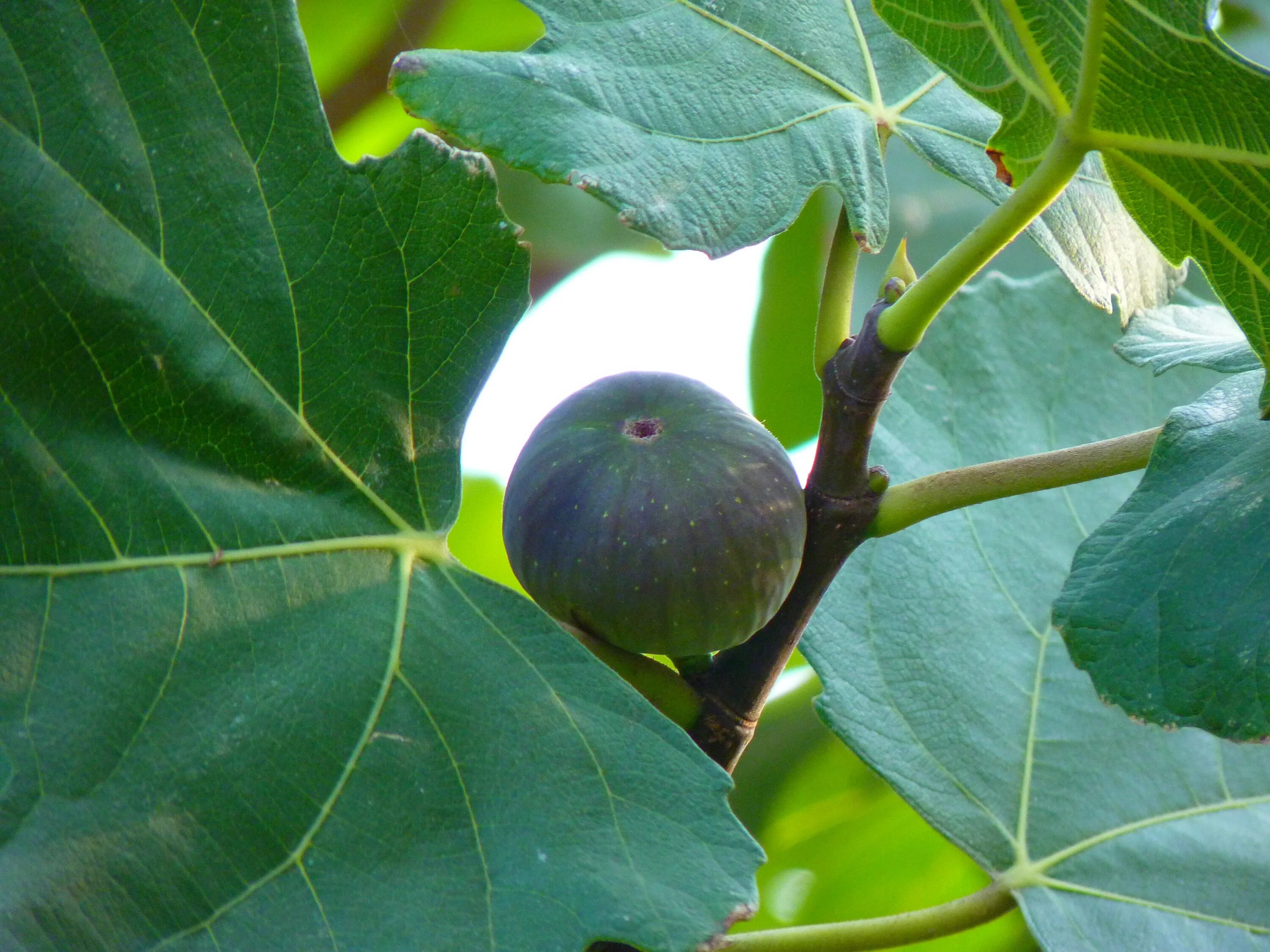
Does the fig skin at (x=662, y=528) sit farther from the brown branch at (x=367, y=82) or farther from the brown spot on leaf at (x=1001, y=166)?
the brown branch at (x=367, y=82)

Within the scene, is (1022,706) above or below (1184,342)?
below

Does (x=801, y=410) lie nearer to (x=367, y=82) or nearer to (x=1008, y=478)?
(x=367, y=82)

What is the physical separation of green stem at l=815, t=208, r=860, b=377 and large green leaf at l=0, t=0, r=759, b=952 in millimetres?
208

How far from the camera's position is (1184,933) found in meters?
1.07

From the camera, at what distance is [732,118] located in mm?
816

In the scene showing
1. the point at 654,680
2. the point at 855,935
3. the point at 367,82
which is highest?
the point at 367,82

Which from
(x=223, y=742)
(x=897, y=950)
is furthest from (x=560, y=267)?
(x=223, y=742)

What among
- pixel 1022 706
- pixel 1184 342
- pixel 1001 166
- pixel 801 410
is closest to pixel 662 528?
pixel 1001 166

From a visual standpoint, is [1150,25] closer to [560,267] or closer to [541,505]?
[541,505]

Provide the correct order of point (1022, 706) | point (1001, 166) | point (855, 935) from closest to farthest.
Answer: point (1001, 166) → point (855, 935) → point (1022, 706)

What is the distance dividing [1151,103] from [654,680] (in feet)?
1.53

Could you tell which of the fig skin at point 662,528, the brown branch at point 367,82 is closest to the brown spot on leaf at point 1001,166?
the fig skin at point 662,528

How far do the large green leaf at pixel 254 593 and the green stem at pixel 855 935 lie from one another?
23 cm

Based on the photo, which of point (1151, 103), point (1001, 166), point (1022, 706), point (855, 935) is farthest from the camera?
point (1022, 706)
